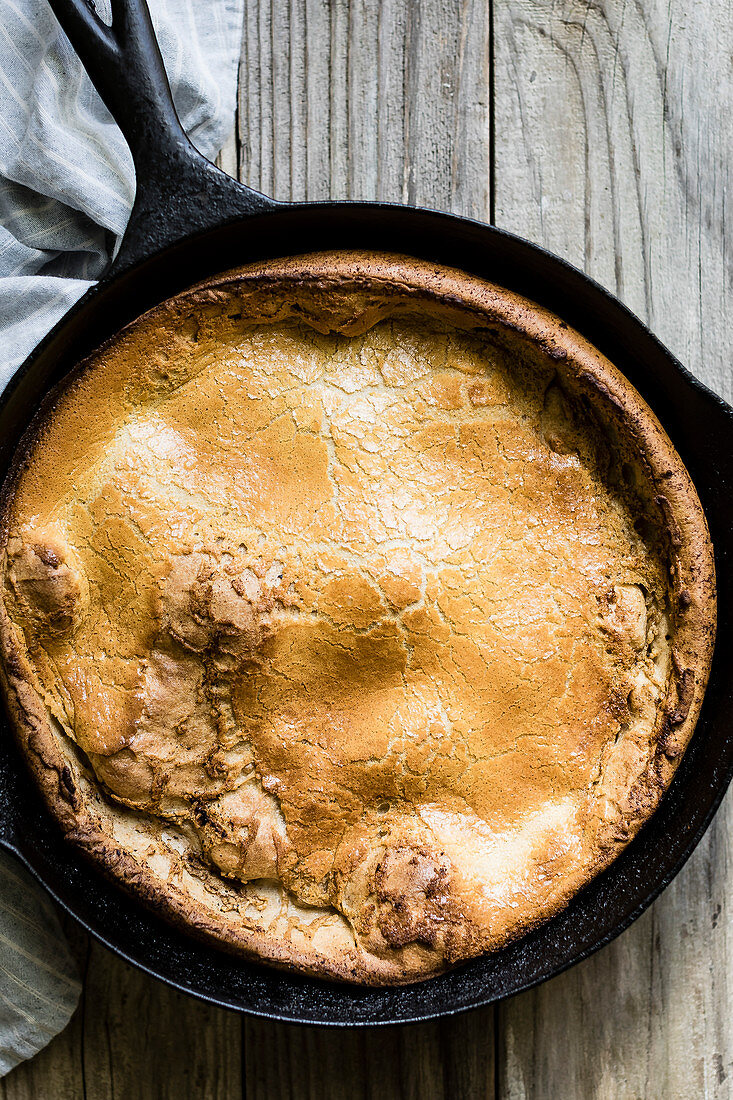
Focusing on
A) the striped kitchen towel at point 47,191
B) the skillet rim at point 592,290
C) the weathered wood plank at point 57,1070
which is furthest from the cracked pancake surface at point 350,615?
the weathered wood plank at point 57,1070

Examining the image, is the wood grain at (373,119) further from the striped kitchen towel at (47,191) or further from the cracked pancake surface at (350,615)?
the cracked pancake surface at (350,615)

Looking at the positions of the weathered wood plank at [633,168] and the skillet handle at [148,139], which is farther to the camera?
the weathered wood plank at [633,168]

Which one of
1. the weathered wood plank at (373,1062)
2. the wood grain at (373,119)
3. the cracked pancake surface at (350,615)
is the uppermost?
the wood grain at (373,119)

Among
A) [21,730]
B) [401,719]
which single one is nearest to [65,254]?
[21,730]

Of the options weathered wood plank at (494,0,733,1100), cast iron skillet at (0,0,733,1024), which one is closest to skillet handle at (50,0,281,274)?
cast iron skillet at (0,0,733,1024)

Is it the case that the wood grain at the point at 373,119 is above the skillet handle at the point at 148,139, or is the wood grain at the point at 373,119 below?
above

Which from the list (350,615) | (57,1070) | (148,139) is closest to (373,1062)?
(57,1070)

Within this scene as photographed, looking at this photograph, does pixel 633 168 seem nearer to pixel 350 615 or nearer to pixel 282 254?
pixel 282 254
